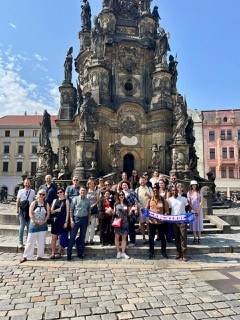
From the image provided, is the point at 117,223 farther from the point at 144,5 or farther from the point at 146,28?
the point at 144,5

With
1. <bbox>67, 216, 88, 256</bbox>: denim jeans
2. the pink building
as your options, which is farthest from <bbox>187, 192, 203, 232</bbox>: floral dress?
the pink building

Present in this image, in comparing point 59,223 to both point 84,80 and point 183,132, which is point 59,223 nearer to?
point 183,132

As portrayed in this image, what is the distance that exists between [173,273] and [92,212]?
327 cm

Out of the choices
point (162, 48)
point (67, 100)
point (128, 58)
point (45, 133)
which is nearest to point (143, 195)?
point (45, 133)

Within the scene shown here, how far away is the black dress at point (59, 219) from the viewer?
24.6ft

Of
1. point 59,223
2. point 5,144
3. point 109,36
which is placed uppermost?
point 109,36

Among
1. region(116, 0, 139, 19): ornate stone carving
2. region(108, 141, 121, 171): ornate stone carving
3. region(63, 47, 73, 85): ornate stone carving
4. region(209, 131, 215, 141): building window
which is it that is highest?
region(116, 0, 139, 19): ornate stone carving

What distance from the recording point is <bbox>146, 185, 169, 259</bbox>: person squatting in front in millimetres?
7541

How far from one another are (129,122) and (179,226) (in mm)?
15943

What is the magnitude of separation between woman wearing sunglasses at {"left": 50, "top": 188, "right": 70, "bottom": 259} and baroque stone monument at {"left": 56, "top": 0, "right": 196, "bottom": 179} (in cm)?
1162

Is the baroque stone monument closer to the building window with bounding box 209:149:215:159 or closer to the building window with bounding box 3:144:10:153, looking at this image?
the building window with bounding box 209:149:215:159

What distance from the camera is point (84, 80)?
85.2 feet

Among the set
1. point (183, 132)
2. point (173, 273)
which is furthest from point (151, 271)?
point (183, 132)

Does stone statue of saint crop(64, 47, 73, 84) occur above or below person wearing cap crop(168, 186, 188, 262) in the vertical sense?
above
